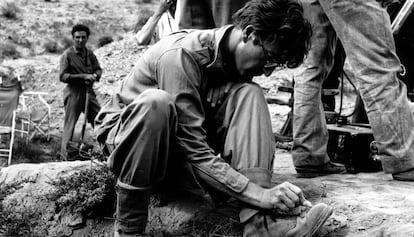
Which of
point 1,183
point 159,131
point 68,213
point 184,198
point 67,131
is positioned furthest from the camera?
point 67,131

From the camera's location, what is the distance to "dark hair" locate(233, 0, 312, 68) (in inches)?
129

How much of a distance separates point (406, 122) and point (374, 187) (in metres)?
0.41

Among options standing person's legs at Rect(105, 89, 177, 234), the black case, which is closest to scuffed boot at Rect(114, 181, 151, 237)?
standing person's legs at Rect(105, 89, 177, 234)

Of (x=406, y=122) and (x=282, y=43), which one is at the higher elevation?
(x=282, y=43)

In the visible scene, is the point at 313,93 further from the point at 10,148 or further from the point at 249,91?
the point at 10,148

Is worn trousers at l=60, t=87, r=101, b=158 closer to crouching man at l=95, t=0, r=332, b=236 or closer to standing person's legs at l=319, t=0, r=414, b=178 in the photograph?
standing person's legs at l=319, t=0, r=414, b=178

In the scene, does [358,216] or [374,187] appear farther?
[374,187]

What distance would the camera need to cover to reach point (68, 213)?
4121 mm

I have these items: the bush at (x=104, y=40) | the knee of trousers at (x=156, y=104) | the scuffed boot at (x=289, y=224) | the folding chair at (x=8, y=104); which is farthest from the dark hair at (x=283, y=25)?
the bush at (x=104, y=40)

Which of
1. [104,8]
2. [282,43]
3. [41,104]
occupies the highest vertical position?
[282,43]

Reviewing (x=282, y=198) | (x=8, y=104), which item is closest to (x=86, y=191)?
(x=282, y=198)

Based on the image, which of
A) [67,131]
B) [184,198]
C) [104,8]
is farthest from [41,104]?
[184,198]

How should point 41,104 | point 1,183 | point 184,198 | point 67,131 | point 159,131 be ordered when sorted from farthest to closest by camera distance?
point 41,104
point 67,131
point 1,183
point 184,198
point 159,131

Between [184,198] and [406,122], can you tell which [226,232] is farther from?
[406,122]
